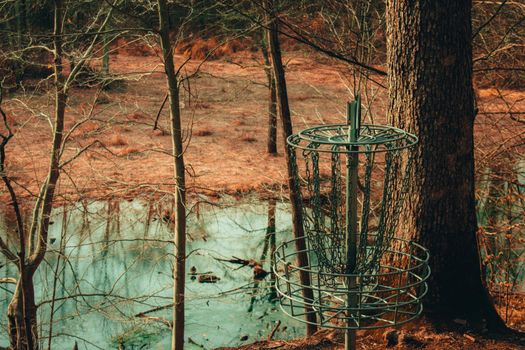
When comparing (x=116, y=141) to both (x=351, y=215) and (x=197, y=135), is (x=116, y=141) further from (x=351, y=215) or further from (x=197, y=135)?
(x=351, y=215)

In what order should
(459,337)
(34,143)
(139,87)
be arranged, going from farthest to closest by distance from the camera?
(139,87) → (34,143) → (459,337)

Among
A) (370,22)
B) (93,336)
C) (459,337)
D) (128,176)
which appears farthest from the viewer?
(128,176)

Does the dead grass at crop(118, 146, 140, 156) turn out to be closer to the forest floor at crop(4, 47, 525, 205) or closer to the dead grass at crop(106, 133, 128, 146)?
the forest floor at crop(4, 47, 525, 205)

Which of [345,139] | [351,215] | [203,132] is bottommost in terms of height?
[203,132]

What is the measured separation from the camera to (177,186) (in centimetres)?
984

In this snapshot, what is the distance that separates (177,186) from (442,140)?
5349mm

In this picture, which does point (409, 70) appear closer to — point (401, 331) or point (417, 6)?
point (417, 6)

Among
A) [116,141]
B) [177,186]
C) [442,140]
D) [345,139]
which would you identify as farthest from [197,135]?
[345,139]

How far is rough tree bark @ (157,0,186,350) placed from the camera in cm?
980

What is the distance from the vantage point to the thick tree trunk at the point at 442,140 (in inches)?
199

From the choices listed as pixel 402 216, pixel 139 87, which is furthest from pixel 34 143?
pixel 402 216

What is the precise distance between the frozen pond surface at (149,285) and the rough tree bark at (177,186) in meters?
0.35

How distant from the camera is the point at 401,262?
5.18 metres

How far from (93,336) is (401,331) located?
687 centimetres
